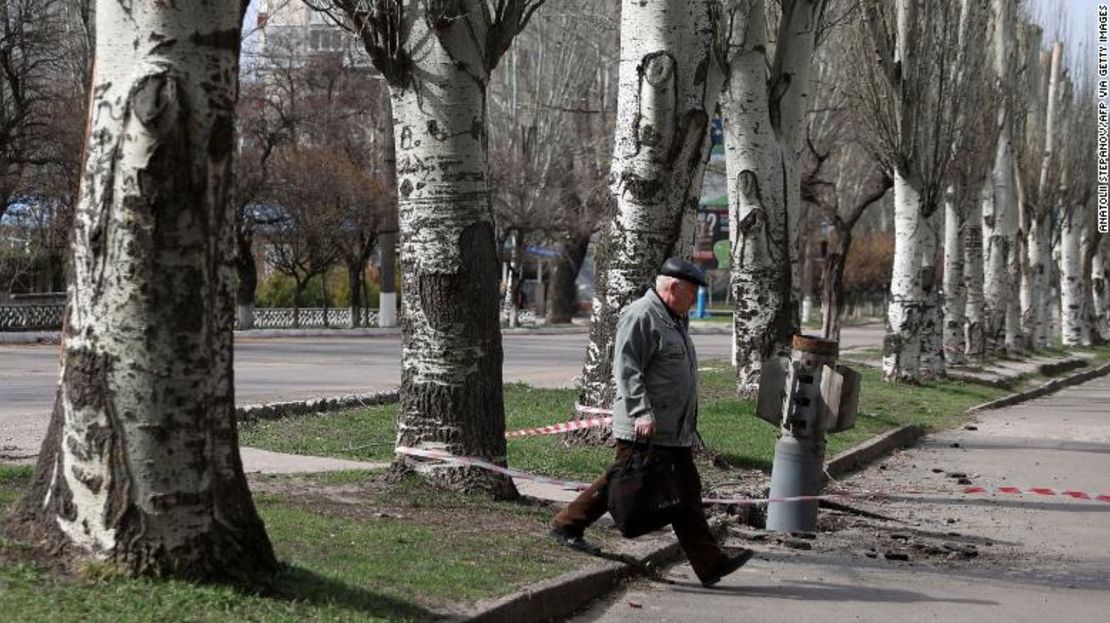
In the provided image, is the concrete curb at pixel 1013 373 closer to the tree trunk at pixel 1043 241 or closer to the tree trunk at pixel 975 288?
the tree trunk at pixel 975 288

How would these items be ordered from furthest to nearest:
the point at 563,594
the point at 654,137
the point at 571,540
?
the point at 654,137 → the point at 571,540 → the point at 563,594

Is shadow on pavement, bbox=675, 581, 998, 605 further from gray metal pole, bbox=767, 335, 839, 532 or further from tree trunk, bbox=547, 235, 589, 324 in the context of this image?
tree trunk, bbox=547, 235, 589, 324

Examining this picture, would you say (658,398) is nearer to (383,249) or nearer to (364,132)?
(383,249)

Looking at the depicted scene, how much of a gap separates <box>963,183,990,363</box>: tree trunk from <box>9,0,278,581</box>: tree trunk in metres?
29.0

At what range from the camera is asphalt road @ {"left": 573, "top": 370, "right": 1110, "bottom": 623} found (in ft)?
27.3

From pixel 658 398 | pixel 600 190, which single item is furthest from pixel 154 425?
pixel 600 190

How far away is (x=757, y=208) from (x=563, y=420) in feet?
15.7

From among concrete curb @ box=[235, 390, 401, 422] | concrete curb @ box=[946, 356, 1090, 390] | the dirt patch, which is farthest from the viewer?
concrete curb @ box=[946, 356, 1090, 390]

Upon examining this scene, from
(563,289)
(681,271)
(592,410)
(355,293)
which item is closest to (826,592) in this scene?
(681,271)

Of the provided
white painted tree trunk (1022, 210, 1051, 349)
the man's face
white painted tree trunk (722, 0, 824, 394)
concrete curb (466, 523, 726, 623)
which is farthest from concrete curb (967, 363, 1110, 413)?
the man's face

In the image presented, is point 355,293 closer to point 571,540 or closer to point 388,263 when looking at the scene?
point 388,263

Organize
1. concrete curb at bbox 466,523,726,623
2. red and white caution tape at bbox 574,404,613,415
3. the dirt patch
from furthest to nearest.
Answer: red and white caution tape at bbox 574,404,613,415 < the dirt patch < concrete curb at bbox 466,523,726,623

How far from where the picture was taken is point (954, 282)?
32188 millimetres

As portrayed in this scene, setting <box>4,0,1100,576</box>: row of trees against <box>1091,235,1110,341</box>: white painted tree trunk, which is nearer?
<box>4,0,1100,576</box>: row of trees
